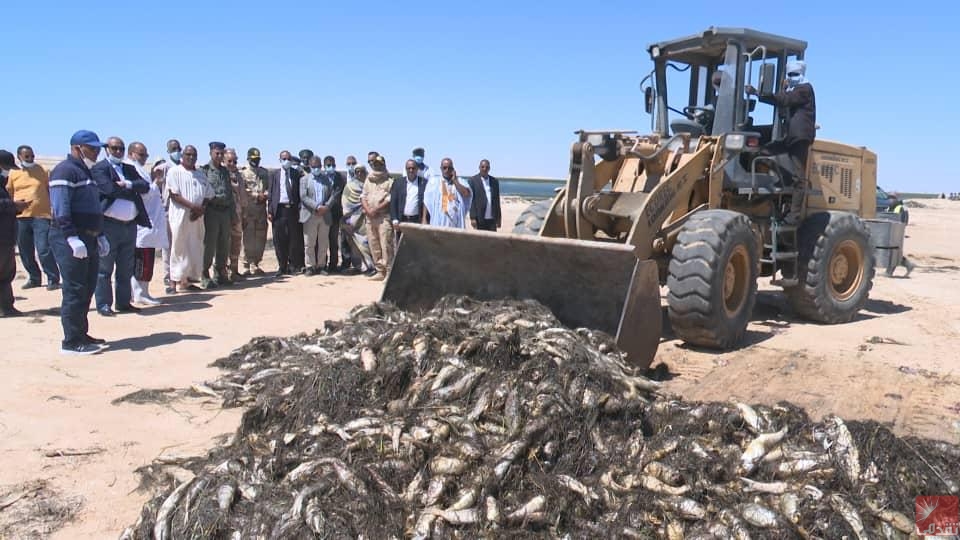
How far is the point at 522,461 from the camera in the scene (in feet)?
13.2

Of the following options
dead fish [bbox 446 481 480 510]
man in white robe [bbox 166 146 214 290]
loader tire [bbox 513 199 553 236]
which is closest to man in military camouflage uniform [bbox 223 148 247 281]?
man in white robe [bbox 166 146 214 290]

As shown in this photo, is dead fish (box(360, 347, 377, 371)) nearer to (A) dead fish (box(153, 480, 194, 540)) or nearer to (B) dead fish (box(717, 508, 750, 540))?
(A) dead fish (box(153, 480, 194, 540))

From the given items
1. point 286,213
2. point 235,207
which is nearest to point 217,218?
point 235,207

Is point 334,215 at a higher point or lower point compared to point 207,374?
higher

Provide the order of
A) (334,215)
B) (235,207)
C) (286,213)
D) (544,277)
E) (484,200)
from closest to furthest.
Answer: (544,277), (235,207), (484,200), (286,213), (334,215)

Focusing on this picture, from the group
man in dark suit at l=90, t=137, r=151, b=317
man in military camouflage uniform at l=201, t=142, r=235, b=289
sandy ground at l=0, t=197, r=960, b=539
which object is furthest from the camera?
man in military camouflage uniform at l=201, t=142, r=235, b=289

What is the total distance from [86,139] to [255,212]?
500 cm

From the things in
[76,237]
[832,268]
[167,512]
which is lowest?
[167,512]

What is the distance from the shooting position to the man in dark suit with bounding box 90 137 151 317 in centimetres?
825

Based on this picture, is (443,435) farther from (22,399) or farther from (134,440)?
(22,399)

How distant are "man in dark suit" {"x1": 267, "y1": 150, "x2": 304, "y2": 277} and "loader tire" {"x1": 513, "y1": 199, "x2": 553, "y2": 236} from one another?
4894 millimetres

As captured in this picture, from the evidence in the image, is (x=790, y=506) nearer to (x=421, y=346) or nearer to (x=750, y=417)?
(x=750, y=417)

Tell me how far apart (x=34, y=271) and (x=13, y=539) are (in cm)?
836

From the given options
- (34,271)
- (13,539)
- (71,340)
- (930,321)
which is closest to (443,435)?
(13,539)
